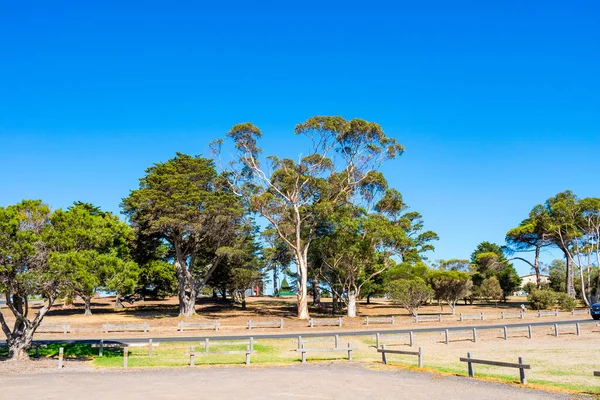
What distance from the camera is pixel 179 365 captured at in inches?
887

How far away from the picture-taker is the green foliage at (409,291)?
49.6 metres

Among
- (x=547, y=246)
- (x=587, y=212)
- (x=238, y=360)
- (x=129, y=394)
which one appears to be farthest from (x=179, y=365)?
(x=547, y=246)

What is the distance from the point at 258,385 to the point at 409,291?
35513 millimetres

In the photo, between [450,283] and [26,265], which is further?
[450,283]

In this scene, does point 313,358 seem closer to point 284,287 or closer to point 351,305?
point 351,305

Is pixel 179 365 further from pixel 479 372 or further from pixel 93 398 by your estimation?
pixel 479 372

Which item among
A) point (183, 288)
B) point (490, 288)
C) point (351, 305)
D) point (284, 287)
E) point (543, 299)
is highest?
point (183, 288)

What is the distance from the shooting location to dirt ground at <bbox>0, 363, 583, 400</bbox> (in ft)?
49.8

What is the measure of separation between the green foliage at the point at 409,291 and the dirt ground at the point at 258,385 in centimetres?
2963

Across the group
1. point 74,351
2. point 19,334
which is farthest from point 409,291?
point 19,334

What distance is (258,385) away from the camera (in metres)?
17.2

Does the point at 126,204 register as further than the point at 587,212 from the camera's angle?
No

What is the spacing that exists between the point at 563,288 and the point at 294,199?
5874 cm

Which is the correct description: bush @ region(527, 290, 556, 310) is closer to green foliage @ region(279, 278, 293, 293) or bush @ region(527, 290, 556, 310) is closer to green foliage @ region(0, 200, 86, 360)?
green foliage @ region(0, 200, 86, 360)
